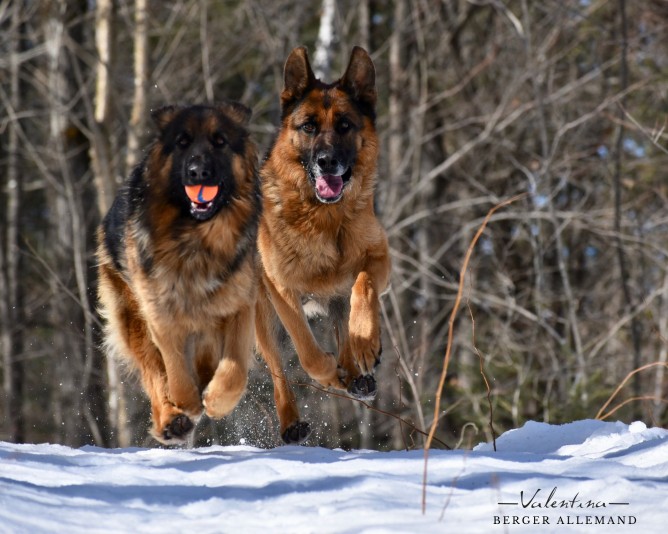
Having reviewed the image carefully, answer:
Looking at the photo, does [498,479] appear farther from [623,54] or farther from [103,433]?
[103,433]

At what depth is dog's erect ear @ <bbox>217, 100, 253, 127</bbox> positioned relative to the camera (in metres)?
5.62

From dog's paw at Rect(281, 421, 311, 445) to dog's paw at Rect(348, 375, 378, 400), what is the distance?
419 mm

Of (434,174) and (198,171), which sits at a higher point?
(434,174)

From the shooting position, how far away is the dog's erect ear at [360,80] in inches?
254

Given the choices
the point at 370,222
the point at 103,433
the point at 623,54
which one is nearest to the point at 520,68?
the point at 623,54

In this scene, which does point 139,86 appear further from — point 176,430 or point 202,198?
point 176,430

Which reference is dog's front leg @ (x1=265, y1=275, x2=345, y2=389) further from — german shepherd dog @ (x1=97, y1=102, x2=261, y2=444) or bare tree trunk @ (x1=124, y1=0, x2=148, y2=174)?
bare tree trunk @ (x1=124, y1=0, x2=148, y2=174)

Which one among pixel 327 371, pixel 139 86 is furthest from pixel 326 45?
pixel 327 371

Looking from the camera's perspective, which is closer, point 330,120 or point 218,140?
point 218,140

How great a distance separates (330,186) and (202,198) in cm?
103

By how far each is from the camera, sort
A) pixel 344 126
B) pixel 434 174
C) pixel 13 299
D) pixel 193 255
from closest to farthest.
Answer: pixel 193 255, pixel 344 126, pixel 434 174, pixel 13 299

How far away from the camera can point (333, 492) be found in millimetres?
3613
